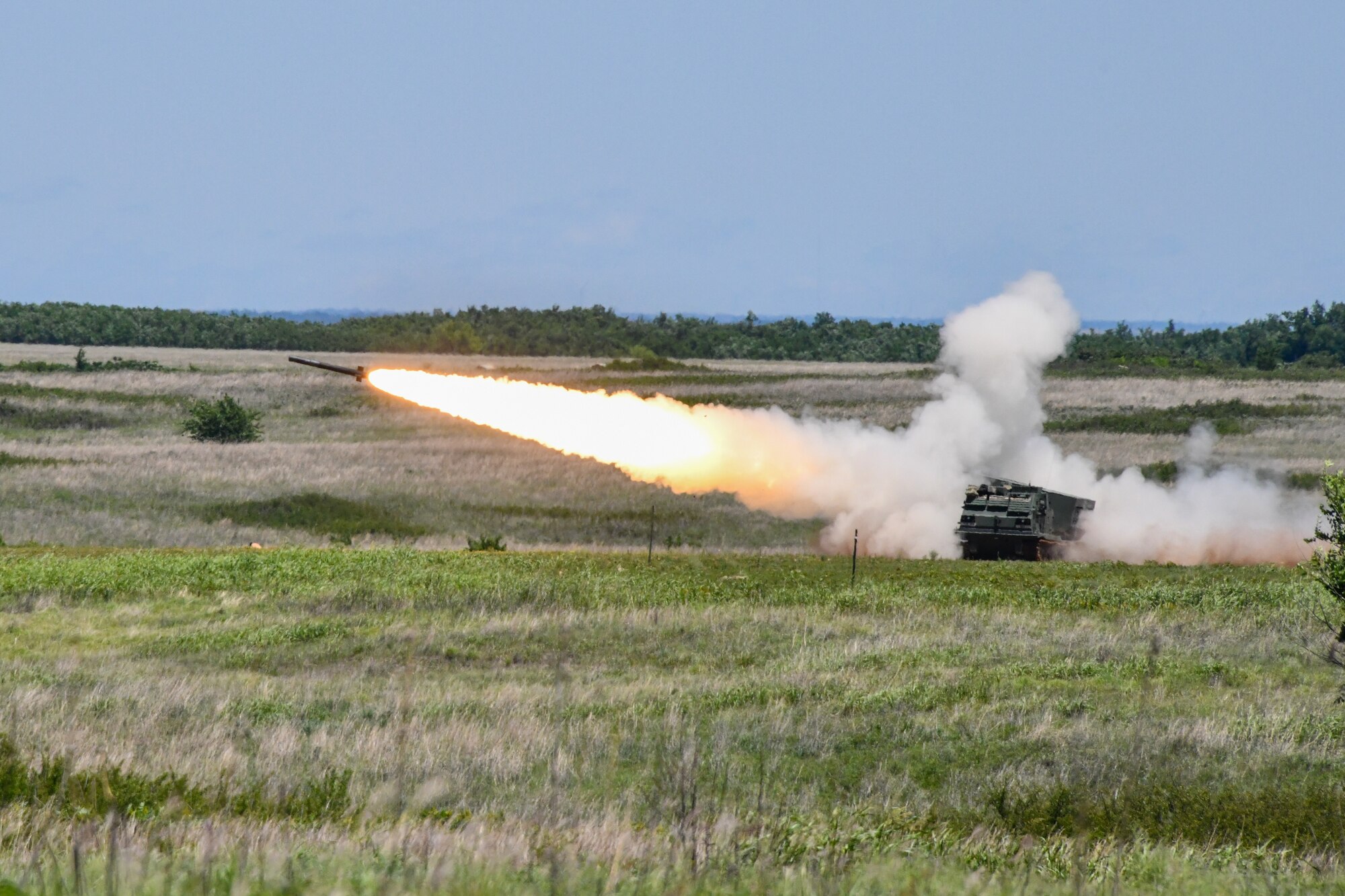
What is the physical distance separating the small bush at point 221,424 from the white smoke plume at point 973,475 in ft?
103

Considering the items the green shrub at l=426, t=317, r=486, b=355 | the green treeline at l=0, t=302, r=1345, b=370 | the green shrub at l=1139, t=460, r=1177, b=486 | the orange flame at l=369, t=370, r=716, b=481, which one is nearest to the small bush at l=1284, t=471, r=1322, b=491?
the green shrub at l=1139, t=460, r=1177, b=486

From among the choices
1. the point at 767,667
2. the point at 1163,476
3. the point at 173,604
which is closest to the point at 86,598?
the point at 173,604

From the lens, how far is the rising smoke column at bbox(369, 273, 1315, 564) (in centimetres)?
3844

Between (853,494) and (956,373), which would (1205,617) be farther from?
(956,373)

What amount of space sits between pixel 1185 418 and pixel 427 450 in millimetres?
40178

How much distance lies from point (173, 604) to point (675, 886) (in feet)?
79.1

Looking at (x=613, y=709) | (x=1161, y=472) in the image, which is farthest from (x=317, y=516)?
Answer: (x=1161, y=472)

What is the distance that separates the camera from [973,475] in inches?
1756

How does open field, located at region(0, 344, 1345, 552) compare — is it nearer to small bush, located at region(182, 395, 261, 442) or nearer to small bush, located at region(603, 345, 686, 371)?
small bush, located at region(182, 395, 261, 442)

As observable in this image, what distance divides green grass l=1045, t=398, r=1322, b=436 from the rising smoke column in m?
23.2

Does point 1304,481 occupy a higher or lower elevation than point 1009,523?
higher

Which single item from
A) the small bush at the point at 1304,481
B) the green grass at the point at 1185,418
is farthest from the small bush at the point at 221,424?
the small bush at the point at 1304,481

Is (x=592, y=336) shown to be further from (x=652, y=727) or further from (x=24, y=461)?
(x=652, y=727)

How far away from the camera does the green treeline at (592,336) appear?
132m
